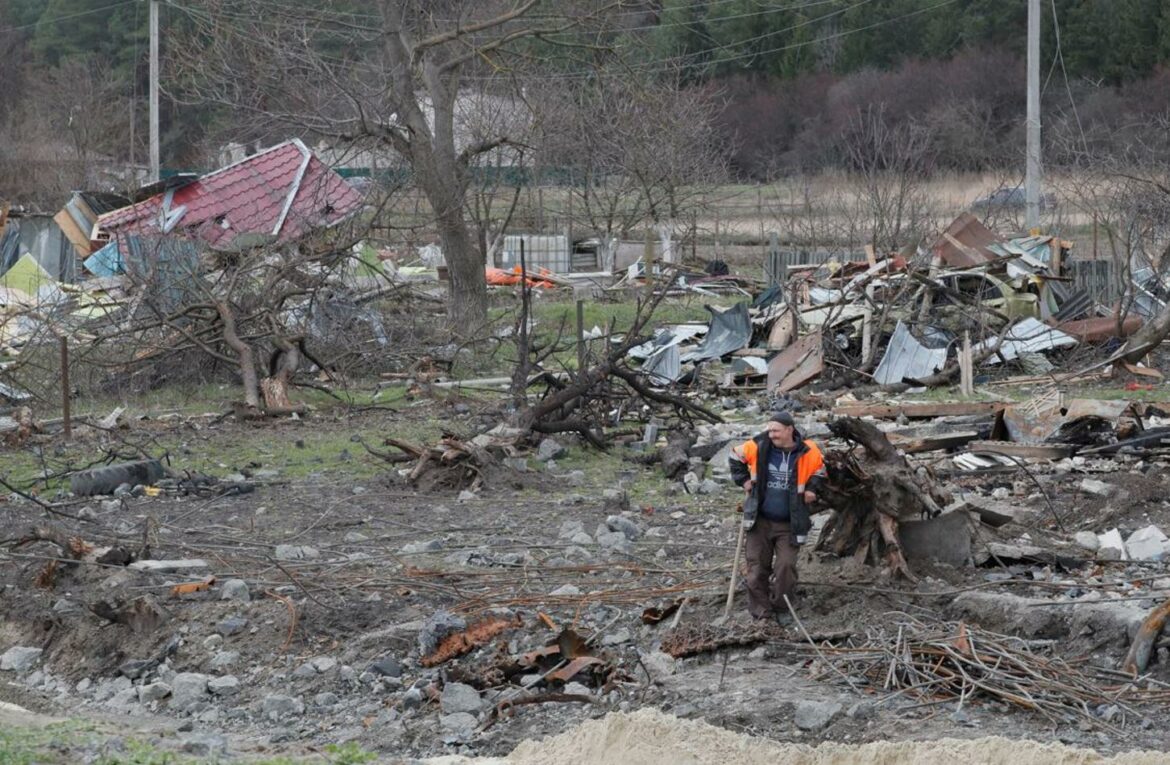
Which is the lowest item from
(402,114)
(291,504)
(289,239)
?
(291,504)

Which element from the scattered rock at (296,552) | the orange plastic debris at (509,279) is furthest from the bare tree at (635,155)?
the scattered rock at (296,552)

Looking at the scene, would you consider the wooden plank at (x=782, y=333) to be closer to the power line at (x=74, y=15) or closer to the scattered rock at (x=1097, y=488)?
the scattered rock at (x=1097, y=488)

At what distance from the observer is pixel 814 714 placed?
620 cm

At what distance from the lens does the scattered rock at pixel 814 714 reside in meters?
6.16

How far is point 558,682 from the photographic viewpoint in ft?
22.7

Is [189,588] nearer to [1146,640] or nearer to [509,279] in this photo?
[1146,640]

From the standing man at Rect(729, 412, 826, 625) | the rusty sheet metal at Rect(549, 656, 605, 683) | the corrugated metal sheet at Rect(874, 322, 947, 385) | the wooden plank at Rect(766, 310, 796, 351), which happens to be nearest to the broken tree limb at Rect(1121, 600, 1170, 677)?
the standing man at Rect(729, 412, 826, 625)

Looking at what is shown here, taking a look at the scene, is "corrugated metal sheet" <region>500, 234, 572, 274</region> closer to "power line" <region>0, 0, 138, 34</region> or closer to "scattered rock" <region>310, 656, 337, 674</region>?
"scattered rock" <region>310, 656, 337, 674</region>

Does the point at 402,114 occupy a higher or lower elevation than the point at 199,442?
A: higher

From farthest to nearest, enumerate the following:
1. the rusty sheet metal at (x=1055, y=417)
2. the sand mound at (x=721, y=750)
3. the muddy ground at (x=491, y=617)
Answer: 1. the rusty sheet metal at (x=1055, y=417)
2. the muddy ground at (x=491, y=617)
3. the sand mound at (x=721, y=750)

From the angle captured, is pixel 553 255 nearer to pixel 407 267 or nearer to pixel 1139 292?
pixel 407 267

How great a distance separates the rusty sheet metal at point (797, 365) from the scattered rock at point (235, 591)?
969 centimetres

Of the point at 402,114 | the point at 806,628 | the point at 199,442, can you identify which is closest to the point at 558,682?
the point at 806,628

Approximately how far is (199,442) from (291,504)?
3.10m
